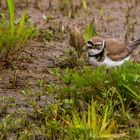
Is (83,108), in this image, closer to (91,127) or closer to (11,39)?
(91,127)

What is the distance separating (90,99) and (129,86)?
42 cm

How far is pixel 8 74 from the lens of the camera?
7.83m

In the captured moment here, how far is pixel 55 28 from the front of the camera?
387 inches

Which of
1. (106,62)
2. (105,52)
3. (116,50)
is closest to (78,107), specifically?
(106,62)

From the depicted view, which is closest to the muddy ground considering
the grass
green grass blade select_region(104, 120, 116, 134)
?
the grass

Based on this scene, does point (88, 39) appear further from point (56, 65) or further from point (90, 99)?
point (90, 99)

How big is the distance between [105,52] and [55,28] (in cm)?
214

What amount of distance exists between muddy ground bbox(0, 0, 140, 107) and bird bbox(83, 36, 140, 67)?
0.56 meters

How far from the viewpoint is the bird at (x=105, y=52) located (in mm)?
7719

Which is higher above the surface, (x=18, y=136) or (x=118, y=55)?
(x=118, y=55)

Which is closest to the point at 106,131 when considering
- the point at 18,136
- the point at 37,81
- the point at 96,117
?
the point at 96,117

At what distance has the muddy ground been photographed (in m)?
7.75

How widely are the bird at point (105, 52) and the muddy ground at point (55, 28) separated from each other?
1.85ft

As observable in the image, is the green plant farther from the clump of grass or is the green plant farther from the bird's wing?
the clump of grass
